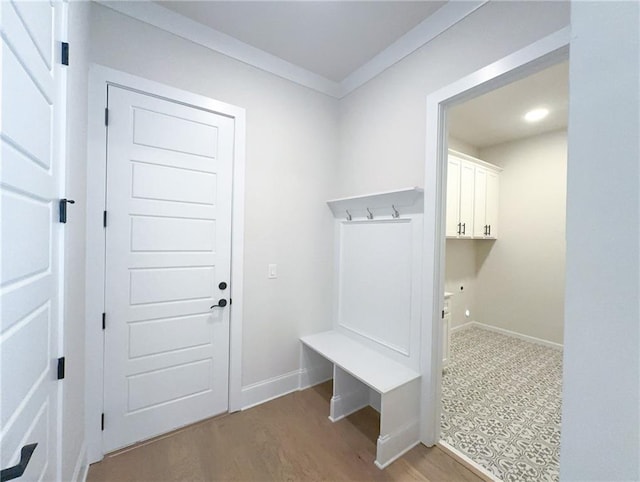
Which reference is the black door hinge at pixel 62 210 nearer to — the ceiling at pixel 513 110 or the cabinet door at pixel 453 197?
the ceiling at pixel 513 110

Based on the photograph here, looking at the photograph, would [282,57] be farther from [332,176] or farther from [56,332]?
[56,332]

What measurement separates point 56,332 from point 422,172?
6.95 feet

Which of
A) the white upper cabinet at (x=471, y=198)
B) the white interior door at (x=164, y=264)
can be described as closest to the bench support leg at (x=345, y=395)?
the white interior door at (x=164, y=264)

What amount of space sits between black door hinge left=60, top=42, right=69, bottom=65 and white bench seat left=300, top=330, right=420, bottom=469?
7.25 ft

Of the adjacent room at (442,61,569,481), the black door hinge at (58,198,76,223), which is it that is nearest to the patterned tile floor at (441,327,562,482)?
the adjacent room at (442,61,569,481)

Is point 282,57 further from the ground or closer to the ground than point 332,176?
further from the ground

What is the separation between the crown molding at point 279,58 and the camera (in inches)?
68.2

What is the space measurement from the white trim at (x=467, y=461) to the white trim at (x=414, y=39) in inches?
109

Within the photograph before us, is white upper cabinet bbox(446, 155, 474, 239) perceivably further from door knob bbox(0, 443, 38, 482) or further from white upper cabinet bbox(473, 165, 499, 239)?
door knob bbox(0, 443, 38, 482)

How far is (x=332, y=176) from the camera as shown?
269 centimetres

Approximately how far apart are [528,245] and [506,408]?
2494 millimetres

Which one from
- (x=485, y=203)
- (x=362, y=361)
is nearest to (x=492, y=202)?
(x=485, y=203)

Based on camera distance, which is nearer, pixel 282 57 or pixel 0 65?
pixel 0 65

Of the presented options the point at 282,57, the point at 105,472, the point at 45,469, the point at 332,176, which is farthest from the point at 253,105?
the point at 105,472
